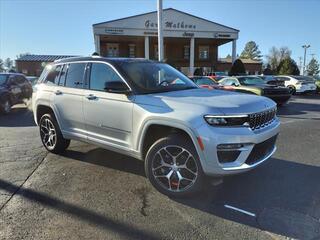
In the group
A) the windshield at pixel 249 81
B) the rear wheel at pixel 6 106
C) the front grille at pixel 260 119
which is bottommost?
the rear wheel at pixel 6 106

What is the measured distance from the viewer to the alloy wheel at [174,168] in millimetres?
4266

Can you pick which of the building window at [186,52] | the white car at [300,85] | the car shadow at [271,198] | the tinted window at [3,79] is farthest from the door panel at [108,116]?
the building window at [186,52]

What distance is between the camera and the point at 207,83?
17188 mm

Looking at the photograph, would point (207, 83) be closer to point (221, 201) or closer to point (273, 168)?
point (273, 168)

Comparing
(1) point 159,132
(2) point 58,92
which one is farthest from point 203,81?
(1) point 159,132

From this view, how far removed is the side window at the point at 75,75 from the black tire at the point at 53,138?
88cm

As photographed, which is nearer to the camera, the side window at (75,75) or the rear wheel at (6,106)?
the side window at (75,75)

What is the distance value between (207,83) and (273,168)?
470 inches

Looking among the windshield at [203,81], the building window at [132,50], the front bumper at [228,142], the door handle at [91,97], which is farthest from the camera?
the building window at [132,50]

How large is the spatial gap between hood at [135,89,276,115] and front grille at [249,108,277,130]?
0.21 feet

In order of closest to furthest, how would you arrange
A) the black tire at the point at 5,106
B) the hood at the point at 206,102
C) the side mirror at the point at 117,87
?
the hood at the point at 206,102 → the side mirror at the point at 117,87 → the black tire at the point at 5,106

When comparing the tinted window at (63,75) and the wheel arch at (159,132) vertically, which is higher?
the tinted window at (63,75)

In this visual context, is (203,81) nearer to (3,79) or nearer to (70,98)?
(3,79)

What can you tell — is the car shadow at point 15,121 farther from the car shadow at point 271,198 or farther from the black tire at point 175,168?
the black tire at point 175,168
